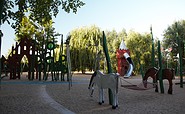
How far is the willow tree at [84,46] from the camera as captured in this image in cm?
2925

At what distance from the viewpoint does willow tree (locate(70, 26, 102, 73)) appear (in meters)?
29.2

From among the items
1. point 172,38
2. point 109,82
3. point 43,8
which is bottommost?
point 109,82

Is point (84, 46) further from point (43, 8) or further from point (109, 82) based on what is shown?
point (109, 82)

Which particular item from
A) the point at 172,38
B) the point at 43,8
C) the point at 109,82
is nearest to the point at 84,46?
the point at 172,38

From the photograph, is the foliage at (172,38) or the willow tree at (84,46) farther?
the foliage at (172,38)

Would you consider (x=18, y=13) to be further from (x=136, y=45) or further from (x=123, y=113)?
(x=136, y=45)

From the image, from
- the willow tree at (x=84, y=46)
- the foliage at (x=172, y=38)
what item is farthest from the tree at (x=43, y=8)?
the foliage at (x=172, y=38)

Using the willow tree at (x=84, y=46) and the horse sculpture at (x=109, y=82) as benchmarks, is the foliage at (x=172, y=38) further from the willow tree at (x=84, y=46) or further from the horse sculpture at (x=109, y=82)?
the horse sculpture at (x=109, y=82)

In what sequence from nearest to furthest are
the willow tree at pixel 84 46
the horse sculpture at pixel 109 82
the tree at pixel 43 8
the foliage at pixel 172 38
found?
the horse sculpture at pixel 109 82 → the tree at pixel 43 8 → the willow tree at pixel 84 46 → the foliage at pixel 172 38

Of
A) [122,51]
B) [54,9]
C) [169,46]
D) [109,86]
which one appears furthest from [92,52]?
[109,86]

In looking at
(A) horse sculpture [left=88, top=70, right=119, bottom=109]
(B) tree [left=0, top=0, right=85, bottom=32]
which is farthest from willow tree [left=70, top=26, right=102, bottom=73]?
(A) horse sculpture [left=88, top=70, right=119, bottom=109]

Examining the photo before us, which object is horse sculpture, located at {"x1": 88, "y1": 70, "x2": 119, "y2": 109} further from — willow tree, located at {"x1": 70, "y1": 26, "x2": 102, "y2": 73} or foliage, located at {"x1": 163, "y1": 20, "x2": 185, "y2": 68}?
foliage, located at {"x1": 163, "y1": 20, "x2": 185, "y2": 68}

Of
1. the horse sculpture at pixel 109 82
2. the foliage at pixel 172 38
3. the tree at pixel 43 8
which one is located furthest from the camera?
the foliage at pixel 172 38

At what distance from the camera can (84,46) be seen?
2964 cm
